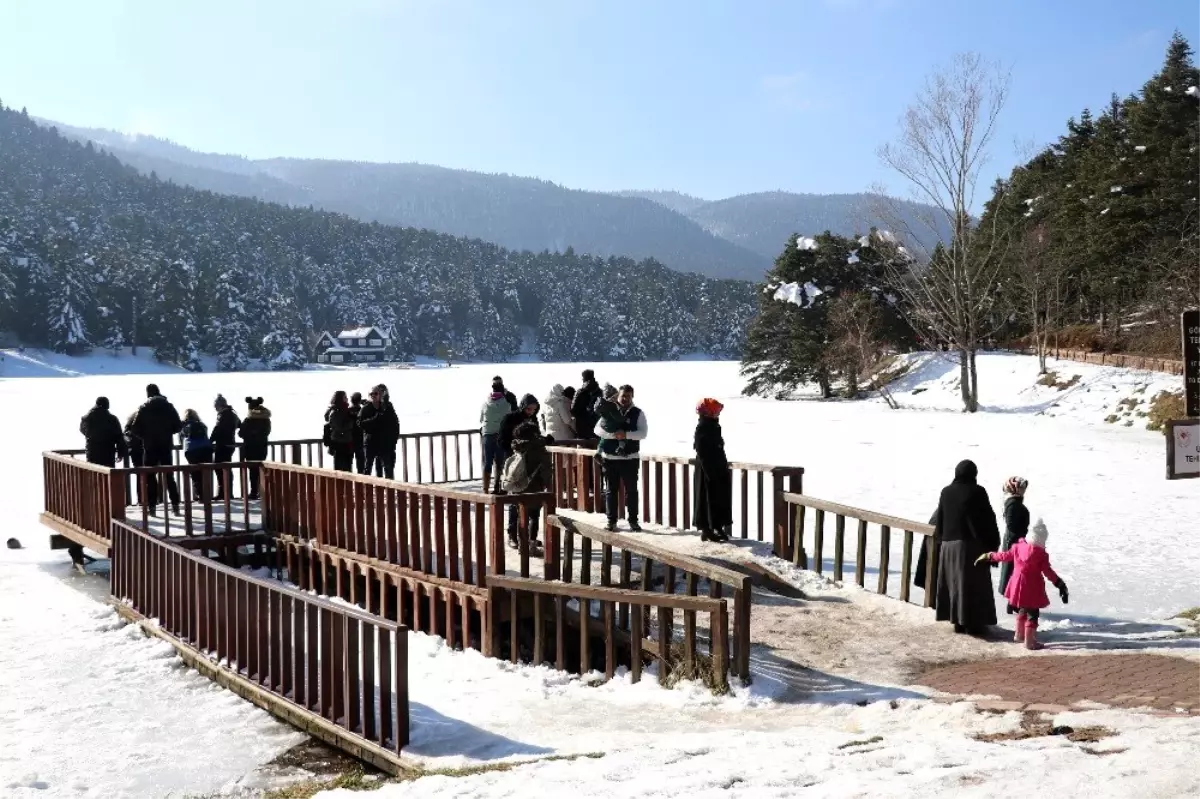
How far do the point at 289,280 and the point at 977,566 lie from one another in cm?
14894

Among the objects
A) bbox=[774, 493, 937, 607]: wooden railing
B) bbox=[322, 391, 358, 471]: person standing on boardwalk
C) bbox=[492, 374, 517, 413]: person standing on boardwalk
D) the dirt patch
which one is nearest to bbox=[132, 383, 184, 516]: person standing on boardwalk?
bbox=[322, 391, 358, 471]: person standing on boardwalk

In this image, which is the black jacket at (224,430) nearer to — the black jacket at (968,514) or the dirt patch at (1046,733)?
the black jacket at (968,514)

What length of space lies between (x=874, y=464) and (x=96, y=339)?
98023 millimetres

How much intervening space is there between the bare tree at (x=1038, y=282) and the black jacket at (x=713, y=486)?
34.2 metres

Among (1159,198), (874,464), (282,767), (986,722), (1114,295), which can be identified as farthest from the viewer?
(1114,295)

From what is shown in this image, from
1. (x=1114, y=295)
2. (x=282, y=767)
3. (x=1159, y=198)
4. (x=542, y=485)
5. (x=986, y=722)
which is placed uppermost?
(x=1159, y=198)

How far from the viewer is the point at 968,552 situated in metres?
8.38

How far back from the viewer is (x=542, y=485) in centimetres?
1065

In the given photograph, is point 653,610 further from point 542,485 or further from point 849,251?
point 849,251

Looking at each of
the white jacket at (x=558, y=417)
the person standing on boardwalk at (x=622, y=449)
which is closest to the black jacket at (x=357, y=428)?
the white jacket at (x=558, y=417)

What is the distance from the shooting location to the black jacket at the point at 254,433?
15.3 m

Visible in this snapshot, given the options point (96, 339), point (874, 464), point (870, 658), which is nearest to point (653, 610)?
point (870, 658)

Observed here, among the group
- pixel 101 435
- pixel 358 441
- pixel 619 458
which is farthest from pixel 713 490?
pixel 101 435

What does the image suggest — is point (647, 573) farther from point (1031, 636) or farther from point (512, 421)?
point (512, 421)
